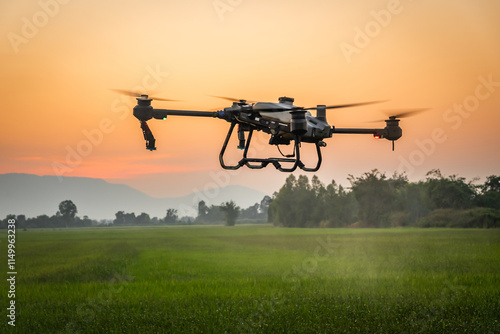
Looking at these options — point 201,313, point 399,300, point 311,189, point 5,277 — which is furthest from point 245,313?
point 311,189

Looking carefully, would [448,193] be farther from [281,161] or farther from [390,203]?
[281,161]

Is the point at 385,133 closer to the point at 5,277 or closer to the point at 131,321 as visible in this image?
the point at 131,321

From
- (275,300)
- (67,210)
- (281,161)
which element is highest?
(67,210)

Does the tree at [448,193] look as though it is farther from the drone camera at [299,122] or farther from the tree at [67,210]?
the tree at [67,210]

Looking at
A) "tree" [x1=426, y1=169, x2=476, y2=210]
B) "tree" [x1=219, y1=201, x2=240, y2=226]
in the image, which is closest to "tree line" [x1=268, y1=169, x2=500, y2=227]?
"tree" [x1=426, y1=169, x2=476, y2=210]

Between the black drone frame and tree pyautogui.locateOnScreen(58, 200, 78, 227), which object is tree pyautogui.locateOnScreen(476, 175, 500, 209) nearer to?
the black drone frame

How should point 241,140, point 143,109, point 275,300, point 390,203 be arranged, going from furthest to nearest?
1. point 390,203
2. point 275,300
3. point 241,140
4. point 143,109

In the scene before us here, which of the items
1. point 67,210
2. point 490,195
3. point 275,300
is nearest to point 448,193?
point 490,195
